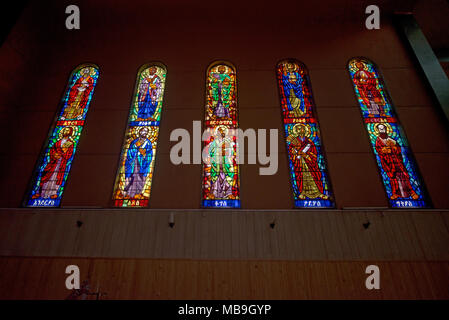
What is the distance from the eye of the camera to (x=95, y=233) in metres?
4.10

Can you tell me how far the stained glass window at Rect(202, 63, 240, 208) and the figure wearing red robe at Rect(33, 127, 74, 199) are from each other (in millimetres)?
2541

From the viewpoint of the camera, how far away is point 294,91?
18.1 ft

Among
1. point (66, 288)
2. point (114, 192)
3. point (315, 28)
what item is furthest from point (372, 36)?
point (66, 288)

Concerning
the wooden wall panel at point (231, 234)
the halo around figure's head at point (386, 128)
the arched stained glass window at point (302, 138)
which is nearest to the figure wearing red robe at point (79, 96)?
the wooden wall panel at point (231, 234)

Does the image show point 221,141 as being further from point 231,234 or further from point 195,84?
point 231,234

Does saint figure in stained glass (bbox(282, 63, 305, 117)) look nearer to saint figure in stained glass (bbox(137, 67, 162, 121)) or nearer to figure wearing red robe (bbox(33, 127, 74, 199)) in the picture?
saint figure in stained glass (bbox(137, 67, 162, 121))

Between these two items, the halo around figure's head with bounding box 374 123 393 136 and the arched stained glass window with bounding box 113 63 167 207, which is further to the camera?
the halo around figure's head with bounding box 374 123 393 136

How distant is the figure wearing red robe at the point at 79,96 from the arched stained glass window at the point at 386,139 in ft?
18.4

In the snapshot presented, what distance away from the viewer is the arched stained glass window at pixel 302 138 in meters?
4.45

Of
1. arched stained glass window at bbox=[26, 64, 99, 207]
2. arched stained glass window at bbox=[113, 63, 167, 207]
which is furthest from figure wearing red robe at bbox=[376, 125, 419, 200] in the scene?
arched stained glass window at bbox=[26, 64, 99, 207]

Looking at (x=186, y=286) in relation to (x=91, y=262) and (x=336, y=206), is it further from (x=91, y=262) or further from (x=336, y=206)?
(x=336, y=206)

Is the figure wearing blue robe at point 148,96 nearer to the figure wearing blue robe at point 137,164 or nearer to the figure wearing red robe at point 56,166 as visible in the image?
the figure wearing blue robe at point 137,164

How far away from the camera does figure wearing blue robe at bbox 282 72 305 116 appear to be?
530 cm

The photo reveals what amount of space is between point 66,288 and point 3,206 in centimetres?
188
